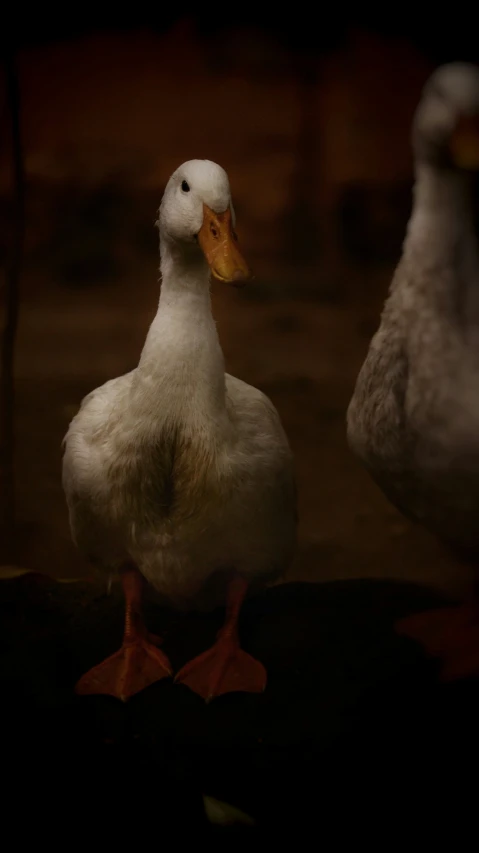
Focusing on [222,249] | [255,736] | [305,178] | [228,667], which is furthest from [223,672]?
[305,178]

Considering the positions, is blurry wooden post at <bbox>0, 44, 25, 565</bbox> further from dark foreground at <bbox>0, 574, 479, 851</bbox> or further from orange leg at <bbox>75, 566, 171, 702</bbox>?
orange leg at <bbox>75, 566, 171, 702</bbox>

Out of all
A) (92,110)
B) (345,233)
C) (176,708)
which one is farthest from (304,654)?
(92,110)

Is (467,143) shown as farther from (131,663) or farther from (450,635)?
(131,663)

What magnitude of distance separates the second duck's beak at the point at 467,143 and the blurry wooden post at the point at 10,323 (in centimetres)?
61

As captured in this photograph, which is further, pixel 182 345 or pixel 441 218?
pixel 182 345

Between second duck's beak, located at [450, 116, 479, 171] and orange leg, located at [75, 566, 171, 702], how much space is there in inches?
31.0

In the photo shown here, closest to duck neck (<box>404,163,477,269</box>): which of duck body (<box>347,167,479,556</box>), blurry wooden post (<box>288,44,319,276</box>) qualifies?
duck body (<box>347,167,479,556</box>)

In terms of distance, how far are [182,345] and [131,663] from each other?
49cm

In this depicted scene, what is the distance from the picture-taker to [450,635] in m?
1.37

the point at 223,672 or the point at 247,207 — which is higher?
the point at 247,207

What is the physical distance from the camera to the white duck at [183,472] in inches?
48.9

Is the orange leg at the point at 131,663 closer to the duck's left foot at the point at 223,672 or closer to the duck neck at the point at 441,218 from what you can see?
the duck's left foot at the point at 223,672

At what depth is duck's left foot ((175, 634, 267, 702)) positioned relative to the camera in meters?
1.31

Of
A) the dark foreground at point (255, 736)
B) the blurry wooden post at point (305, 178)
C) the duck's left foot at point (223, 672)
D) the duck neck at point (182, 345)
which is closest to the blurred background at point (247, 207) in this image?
the blurry wooden post at point (305, 178)
